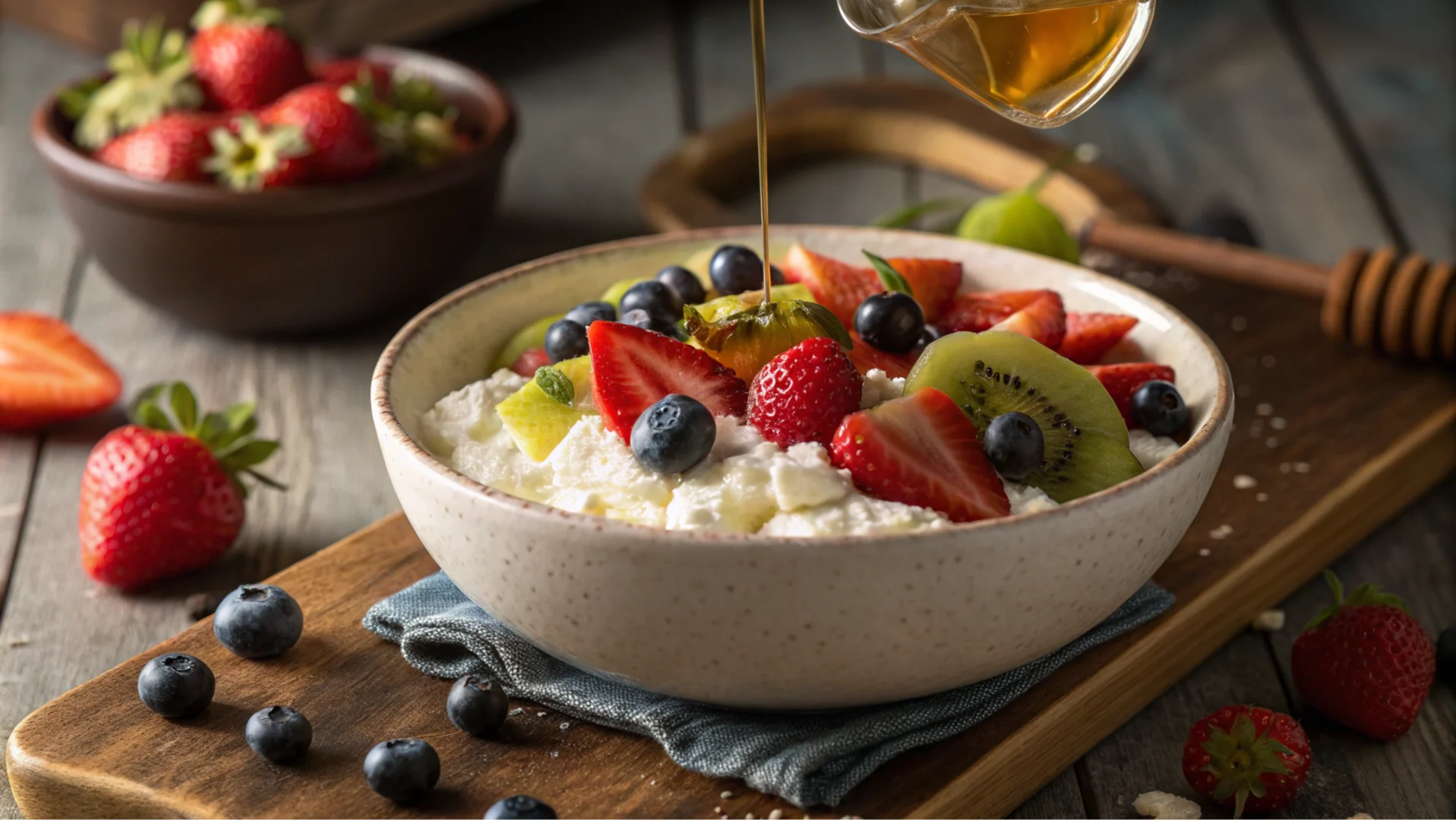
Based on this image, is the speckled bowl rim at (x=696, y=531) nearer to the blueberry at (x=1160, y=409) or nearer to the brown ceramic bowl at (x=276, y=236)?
the blueberry at (x=1160, y=409)

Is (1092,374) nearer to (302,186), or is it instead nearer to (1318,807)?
(1318,807)

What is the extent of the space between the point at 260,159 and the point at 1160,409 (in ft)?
5.47

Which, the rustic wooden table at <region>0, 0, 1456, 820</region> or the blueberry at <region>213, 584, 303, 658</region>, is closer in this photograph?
the blueberry at <region>213, 584, 303, 658</region>

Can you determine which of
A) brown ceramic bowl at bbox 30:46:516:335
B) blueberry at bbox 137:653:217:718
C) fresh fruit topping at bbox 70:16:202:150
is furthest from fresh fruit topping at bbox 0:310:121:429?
blueberry at bbox 137:653:217:718

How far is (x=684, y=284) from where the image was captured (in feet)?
6.02

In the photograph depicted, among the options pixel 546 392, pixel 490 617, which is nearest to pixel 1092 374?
pixel 546 392

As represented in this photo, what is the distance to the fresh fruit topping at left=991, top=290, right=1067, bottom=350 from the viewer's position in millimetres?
1776

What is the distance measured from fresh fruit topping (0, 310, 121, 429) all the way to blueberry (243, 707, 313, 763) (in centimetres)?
119

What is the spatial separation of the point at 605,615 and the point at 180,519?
33.9 inches

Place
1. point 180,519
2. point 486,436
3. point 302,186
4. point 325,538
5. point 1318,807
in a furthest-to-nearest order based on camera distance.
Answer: point 302,186 → point 325,538 → point 180,519 → point 486,436 → point 1318,807

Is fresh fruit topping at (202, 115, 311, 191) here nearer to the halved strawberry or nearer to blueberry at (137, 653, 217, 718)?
the halved strawberry

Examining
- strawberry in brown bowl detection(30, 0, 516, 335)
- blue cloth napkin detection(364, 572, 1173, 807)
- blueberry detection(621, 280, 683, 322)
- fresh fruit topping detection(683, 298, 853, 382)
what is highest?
fresh fruit topping detection(683, 298, 853, 382)

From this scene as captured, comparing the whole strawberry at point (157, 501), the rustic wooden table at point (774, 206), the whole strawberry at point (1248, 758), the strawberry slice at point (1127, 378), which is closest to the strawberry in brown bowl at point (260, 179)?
the rustic wooden table at point (774, 206)

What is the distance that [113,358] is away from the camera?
2713mm
